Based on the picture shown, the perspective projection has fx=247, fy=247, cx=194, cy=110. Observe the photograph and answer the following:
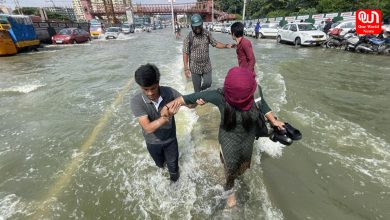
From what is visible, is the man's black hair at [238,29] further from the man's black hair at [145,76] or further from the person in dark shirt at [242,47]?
the man's black hair at [145,76]

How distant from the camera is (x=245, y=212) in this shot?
9.62ft

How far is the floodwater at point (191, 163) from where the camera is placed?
310 cm

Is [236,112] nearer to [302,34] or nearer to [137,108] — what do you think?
[137,108]

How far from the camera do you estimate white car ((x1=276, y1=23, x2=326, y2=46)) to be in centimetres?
1691

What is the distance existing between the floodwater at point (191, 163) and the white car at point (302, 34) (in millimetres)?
10624

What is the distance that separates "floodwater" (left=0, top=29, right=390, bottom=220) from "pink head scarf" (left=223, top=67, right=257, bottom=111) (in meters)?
1.56

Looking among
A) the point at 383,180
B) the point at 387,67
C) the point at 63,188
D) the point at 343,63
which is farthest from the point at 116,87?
the point at 387,67

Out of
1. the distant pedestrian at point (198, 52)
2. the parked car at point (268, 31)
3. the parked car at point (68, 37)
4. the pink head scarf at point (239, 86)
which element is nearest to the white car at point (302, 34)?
the parked car at point (268, 31)

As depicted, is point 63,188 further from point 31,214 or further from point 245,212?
point 245,212

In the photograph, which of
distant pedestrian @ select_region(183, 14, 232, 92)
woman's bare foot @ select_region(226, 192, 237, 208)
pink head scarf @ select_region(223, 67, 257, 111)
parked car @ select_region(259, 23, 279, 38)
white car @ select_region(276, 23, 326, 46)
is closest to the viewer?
pink head scarf @ select_region(223, 67, 257, 111)

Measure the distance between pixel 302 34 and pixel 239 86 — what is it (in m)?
17.9

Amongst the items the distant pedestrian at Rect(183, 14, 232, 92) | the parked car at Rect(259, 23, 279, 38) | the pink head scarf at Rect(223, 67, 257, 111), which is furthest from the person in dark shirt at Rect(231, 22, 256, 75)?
the parked car at Rect(259, 23, 279, 38)

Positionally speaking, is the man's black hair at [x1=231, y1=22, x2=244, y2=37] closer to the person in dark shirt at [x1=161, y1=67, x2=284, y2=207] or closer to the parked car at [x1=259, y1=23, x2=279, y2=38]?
the person in dark shirt at [x1=161, y1=67, x2=284, y2=207]

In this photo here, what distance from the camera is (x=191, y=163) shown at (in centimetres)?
388
